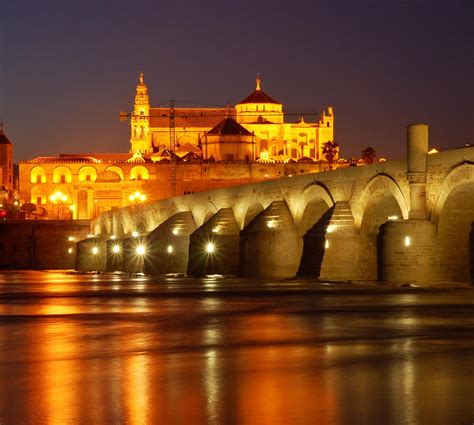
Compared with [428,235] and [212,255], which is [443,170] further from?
[212,255]

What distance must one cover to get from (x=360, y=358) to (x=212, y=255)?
42.3m

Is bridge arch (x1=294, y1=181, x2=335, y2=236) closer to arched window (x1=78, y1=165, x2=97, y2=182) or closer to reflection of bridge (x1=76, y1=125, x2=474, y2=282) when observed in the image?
reflection of bridge (x1=76, y1=125, x2=474, y2=282)

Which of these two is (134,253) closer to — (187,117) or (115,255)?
(115,255)

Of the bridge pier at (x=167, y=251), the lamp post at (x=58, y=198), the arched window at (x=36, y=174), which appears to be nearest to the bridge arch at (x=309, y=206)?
the bridge pier at (x=167, y=251)

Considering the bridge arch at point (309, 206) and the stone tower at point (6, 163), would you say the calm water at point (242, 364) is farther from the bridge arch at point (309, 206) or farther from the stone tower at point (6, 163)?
the stone tower at point (6, 163)

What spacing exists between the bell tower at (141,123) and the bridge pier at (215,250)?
107m

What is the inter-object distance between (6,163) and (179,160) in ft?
168

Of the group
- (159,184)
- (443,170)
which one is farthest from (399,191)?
(159,184)

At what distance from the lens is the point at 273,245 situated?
49.6 meters

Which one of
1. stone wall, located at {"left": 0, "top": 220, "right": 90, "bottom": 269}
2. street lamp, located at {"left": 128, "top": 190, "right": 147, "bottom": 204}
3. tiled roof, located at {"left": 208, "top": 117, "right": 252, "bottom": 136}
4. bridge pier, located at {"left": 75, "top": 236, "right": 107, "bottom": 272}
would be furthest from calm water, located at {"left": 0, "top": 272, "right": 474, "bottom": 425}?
tiled roof, located at {"left": 208, "top": 117, "right": 252, "bottom": 136}

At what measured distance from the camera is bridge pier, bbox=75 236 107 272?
84.3m

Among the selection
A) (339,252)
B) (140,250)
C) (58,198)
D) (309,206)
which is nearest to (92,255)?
(140,250)

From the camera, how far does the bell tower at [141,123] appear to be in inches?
6585

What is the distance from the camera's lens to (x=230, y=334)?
742 inches
